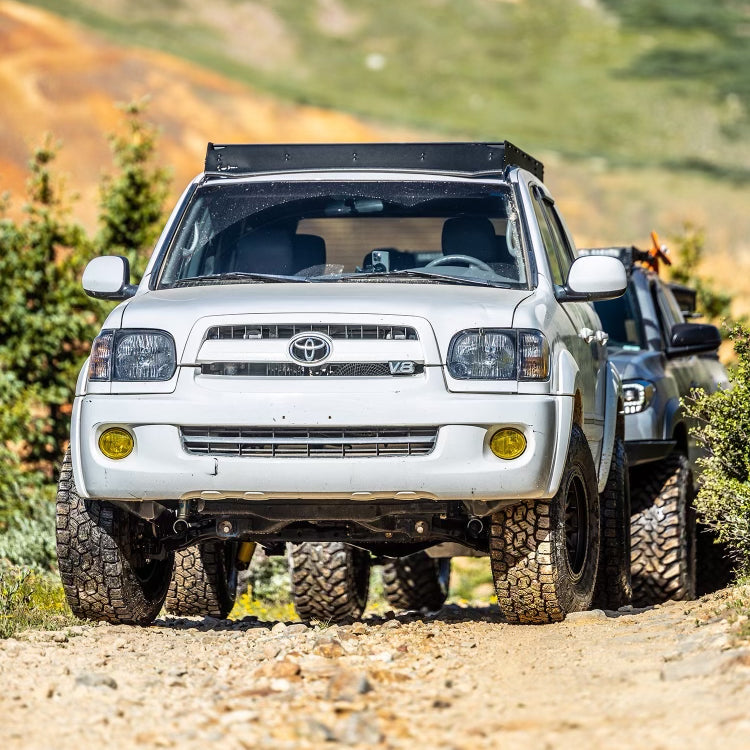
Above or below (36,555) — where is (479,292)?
above

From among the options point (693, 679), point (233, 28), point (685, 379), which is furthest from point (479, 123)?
point (693, 679)

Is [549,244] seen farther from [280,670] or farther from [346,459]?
[280,670]

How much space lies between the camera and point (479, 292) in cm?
685

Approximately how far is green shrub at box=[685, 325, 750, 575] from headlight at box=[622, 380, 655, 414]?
113 cm

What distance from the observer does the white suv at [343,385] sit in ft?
21.1

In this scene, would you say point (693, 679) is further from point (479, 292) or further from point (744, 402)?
point (744, 402)

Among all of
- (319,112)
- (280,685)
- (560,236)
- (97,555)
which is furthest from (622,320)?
(319,112)

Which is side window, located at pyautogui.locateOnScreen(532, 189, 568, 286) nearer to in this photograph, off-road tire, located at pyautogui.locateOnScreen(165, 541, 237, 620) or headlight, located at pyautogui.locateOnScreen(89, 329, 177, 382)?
headlight, located at pyautogui.locateOnScreen(89, 329, 177, 382)

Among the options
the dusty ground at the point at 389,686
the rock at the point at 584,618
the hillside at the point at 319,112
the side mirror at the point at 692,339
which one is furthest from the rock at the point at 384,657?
the hillside at the point at 319,112

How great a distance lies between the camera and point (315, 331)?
6.50m

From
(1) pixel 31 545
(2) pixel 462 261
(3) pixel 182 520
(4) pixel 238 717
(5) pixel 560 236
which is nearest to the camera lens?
(4) pixel 238 717

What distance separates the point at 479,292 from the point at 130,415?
62.3 inches

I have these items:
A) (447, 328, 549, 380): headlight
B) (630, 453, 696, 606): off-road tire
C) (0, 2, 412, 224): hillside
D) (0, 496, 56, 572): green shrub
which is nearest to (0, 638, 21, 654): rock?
(447, 328, 549, 380): headlight

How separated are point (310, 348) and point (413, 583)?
4.68 metres
